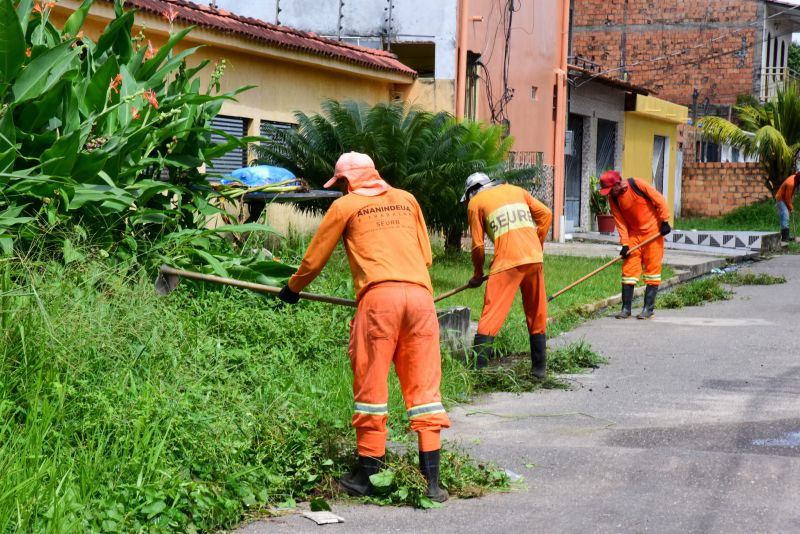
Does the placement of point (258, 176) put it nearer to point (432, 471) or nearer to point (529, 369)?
point (529, 369)

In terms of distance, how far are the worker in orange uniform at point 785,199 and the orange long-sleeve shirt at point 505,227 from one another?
18.0m

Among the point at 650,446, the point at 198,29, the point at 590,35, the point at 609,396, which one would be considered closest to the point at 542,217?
the point at 609,396

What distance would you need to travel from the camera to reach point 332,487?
19.6 feet

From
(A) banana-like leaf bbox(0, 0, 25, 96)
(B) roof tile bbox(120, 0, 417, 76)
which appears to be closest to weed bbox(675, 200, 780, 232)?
(B) roof tile bbox(120, 0, 417, 76)

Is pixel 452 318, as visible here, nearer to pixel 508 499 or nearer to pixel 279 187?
pixel 279 187

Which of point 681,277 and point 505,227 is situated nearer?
point 505,227

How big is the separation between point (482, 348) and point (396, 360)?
3.18 meters

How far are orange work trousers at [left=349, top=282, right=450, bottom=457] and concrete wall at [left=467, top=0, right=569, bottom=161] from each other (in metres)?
15.0

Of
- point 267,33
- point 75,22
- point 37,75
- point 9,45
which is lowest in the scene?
point 37,75

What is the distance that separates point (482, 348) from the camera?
930 cm

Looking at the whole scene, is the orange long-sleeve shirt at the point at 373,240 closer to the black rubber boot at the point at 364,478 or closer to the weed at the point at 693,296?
the black rubber boot at the point at 364,478

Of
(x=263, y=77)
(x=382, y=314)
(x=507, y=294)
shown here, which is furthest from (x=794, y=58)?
(x=382, y=314)

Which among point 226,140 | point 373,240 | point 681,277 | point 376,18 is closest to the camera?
point 373,240

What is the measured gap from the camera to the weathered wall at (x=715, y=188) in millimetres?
35906
